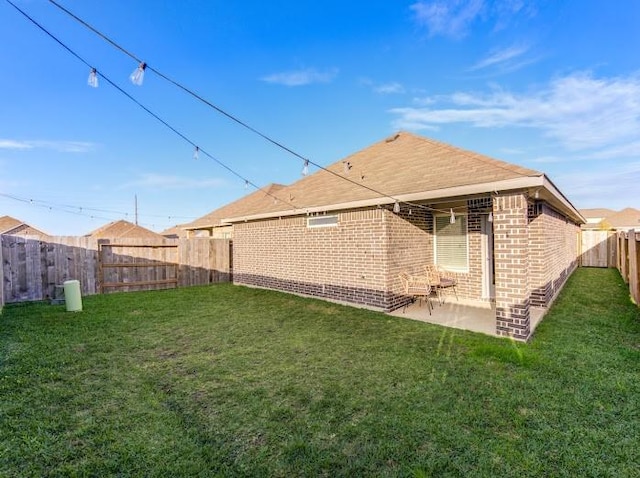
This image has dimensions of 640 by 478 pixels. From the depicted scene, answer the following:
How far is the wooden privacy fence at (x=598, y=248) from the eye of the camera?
1720 centimetres

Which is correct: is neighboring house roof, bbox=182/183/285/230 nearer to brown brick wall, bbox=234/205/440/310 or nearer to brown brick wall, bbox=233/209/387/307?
brown brick wall, bbox=233/209/387/307

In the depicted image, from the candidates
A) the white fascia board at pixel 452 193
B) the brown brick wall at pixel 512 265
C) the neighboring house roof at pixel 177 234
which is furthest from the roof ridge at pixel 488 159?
the neighboring house roof at pixel 177 234

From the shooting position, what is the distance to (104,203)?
3048 centimetres

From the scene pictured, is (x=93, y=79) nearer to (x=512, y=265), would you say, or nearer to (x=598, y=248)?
(x=512, y=265)

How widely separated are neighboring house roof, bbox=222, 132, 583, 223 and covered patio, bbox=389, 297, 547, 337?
97.6 inches

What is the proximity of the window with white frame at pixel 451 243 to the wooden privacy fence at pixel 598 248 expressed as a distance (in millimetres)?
14699

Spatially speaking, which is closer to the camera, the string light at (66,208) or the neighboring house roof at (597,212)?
the string light at (66,208)

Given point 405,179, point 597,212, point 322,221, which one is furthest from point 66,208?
point 597,212

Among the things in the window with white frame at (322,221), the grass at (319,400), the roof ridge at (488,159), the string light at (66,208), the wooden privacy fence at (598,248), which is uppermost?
the string light at (66,208)

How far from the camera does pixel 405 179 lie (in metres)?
7.27

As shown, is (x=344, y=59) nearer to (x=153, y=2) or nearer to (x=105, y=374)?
(x=153, y=2)

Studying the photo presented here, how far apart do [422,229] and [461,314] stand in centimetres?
246

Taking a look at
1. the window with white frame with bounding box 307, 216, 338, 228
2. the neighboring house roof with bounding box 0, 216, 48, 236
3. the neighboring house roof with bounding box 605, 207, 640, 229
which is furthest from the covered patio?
the neighboring house roof with bounding box 605, 207, 640, 229

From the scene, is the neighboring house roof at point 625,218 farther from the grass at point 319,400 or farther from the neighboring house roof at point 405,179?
the grass at point 319,400
